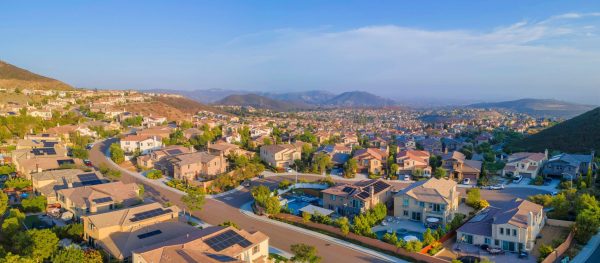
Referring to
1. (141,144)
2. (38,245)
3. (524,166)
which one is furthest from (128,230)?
(524,166)

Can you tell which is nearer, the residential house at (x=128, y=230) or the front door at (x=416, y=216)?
the residential house at (x=128, y=230)

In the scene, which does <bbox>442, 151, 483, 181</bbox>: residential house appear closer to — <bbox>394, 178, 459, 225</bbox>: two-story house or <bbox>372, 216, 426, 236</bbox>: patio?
<bbox>394, 178, 459, 225</bbox>: two-story house

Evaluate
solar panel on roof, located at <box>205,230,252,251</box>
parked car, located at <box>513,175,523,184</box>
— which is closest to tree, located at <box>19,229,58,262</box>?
solar panel on roof, located at <box>205,230,252,251</box>

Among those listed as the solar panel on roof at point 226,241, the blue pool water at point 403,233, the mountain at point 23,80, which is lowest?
the blue pool water at point 403,233

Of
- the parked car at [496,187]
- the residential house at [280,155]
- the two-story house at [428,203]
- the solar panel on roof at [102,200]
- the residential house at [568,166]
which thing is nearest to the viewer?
the solar panel on roof at [102,200]

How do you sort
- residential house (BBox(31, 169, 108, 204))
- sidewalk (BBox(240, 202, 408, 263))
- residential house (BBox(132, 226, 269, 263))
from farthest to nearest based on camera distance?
residential house (BBox(31, 169, 108, 204)) → sidewalk (BBox(240, 202, 408, 263)) → residential house (BBox(132, 226, 269, 263))

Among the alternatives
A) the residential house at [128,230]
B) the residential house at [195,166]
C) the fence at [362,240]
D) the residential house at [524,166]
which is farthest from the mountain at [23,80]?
the residential house at [524,166]

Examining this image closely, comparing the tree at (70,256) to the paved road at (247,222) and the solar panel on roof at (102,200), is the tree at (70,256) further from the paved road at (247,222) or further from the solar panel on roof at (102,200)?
the paved road at (247,222)
